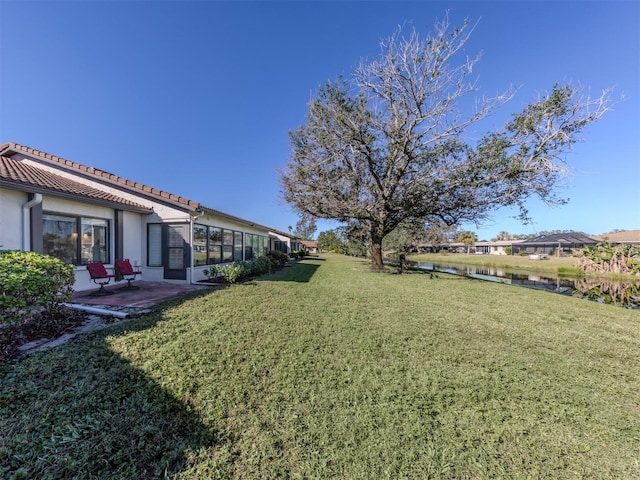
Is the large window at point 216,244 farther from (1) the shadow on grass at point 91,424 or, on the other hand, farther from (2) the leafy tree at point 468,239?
(2) the leafy tree at point 468,239

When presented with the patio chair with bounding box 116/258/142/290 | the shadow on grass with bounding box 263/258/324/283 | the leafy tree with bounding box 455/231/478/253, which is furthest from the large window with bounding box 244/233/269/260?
the leafy tree with bounding box 455/231/478/253

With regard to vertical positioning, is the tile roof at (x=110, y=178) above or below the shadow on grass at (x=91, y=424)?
above

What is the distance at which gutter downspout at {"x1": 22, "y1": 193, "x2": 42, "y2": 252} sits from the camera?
20.4 ft

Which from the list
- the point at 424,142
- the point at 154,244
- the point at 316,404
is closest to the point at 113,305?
the point at 154,244

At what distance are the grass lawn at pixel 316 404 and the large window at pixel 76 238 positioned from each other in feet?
14.8

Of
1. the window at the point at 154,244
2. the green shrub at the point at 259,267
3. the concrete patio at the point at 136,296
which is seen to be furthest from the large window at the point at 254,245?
the concrete patio at the point at 136,296

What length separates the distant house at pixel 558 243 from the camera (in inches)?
1623

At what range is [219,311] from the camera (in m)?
5.70

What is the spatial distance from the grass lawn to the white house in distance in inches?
173

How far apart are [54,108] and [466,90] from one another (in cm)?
1722

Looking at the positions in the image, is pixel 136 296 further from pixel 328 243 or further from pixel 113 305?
pixel 328 243

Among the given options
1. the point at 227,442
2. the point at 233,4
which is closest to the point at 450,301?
the point at 227,442

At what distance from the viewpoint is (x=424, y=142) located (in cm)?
1190

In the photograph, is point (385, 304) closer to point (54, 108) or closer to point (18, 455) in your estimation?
point (18, 455)
